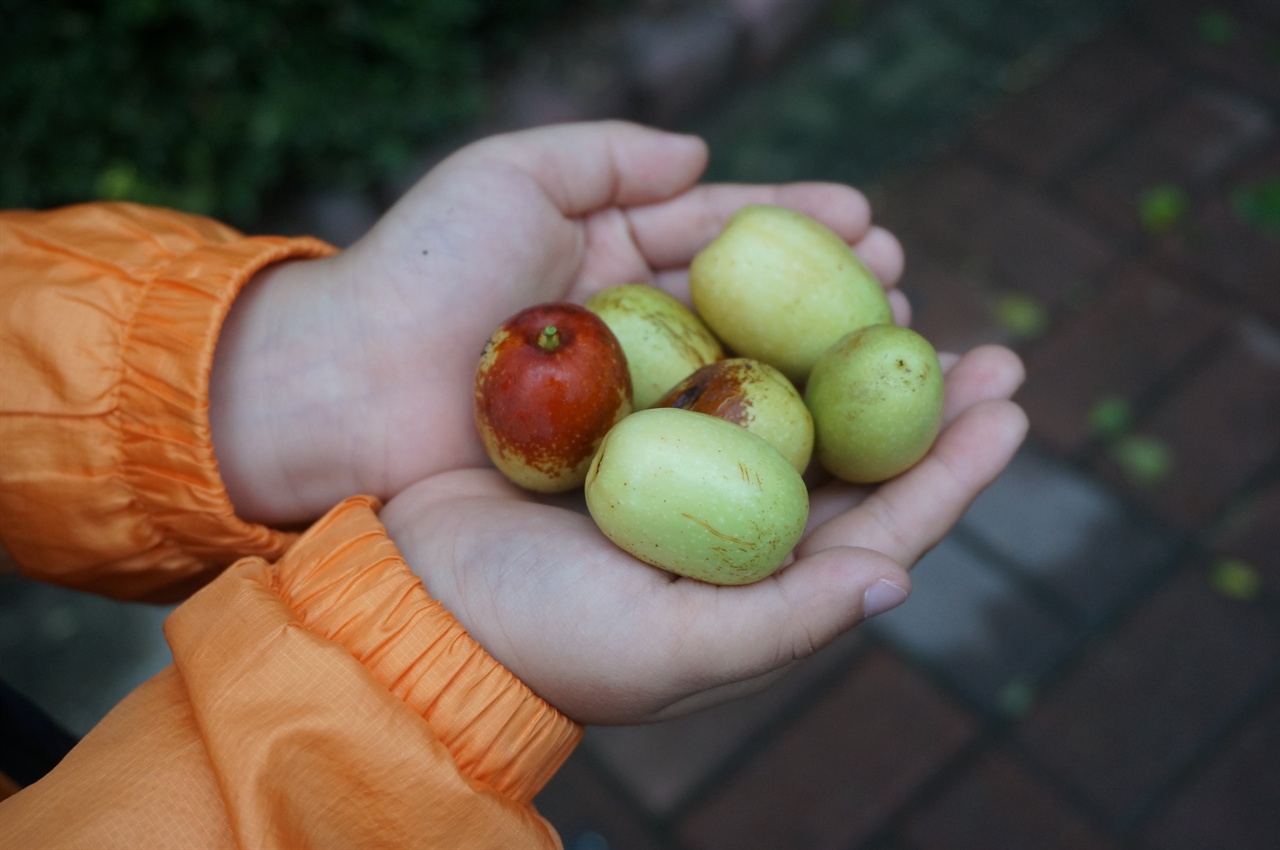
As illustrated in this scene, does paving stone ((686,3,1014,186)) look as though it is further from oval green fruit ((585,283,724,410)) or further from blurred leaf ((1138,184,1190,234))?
oval green fruit ((585,283,724,410))

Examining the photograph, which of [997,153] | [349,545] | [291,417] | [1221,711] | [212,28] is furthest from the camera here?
[997,153]

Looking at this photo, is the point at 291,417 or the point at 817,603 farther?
the point at 291,417

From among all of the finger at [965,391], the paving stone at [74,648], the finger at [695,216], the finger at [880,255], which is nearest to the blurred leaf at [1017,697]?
the finger at [965,391]

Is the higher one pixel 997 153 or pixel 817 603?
pixel 817 603

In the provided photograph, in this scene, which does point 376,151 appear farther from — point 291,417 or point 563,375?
point 563,375

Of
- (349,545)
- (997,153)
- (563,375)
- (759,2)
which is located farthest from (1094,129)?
(349,545)

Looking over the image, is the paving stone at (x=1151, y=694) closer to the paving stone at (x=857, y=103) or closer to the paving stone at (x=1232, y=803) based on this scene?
the paving stone at (x=1232, y=803)
